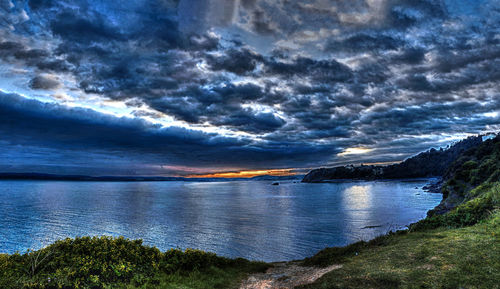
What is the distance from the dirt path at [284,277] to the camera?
13.7 m

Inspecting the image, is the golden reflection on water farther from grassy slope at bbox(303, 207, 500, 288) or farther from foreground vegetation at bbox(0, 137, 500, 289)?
foreground vegetation at bbox(0, 137, 500, 289)

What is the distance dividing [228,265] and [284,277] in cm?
363

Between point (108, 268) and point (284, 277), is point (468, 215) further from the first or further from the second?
point (108, 268)

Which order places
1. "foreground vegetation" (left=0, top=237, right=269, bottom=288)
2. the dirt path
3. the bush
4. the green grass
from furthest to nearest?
the bush → the dirt path → the green grass → "foreground vegetation" (left=0, top=237, right=269, bottom=288)

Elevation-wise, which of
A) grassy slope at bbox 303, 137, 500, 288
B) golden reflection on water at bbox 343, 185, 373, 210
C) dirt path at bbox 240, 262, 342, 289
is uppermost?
grassy slope at bbox 303, 137, 500, 288

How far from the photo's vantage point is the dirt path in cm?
1371

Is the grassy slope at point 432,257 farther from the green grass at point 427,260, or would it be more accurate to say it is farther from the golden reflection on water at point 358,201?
the golden reflection on water at point 358,201

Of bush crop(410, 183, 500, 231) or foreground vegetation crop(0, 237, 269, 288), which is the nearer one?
foreground vegetation crop(0, 237, 269, 288)

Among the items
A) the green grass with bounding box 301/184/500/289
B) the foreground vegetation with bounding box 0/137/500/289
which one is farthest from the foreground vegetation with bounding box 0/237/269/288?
the green grass with bounding box 301/184/500/289

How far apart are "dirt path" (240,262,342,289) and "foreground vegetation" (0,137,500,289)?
705 mm

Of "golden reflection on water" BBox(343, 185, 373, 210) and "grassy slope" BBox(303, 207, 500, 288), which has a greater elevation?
"grassy slope" BBox(303, 207, 500, 288)

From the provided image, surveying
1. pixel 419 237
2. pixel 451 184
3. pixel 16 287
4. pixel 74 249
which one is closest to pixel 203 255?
pixel 74 249

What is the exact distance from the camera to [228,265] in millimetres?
16938

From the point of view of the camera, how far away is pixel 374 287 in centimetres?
1065
